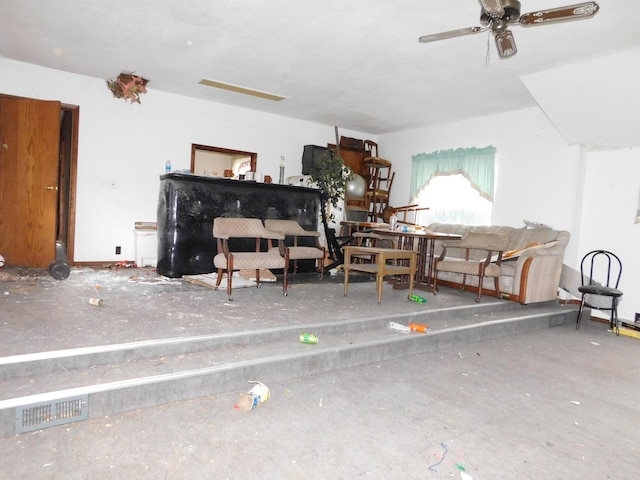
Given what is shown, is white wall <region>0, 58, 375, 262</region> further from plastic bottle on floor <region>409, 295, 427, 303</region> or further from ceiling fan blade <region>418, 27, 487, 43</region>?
ceiling fan blade <region>418, 27, 487, 43</region>

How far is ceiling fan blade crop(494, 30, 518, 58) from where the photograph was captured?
115 inches

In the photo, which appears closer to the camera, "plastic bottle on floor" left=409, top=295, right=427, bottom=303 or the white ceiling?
the white ceiling

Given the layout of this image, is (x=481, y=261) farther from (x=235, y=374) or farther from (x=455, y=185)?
(x=235, y=374)

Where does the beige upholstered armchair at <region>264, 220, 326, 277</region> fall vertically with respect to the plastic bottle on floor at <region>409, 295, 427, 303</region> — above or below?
above

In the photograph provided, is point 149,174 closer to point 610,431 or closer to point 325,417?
point 325,417

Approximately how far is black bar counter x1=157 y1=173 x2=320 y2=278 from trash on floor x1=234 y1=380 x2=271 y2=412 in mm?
2811

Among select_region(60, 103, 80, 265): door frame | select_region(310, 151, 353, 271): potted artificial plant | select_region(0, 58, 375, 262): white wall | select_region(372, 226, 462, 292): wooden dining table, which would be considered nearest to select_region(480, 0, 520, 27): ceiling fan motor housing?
select_region(372, 226, 462, 292): wooden dining table

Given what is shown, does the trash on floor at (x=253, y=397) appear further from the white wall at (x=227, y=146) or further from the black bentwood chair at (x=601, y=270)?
the white wall at (x=227, y=146)

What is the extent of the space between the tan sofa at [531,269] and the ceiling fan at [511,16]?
257 cm

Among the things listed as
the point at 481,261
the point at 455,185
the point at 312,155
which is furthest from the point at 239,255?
the point at 455,185

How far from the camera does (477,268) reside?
15.1 ft

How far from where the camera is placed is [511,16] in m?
2.80

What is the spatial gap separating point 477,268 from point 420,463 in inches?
126

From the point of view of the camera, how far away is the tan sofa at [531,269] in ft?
15.3
